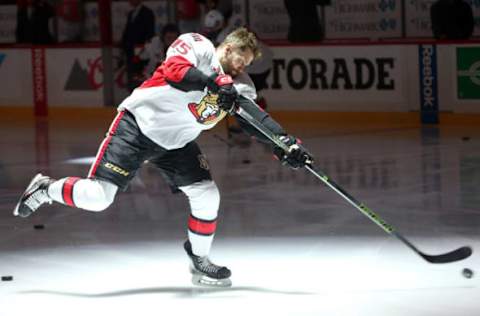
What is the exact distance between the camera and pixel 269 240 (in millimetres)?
7039

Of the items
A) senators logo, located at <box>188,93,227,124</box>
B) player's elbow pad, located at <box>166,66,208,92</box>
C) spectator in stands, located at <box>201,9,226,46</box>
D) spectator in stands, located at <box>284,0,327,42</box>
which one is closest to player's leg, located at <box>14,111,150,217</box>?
senators logo, located at <box>188,93,227,124</box>

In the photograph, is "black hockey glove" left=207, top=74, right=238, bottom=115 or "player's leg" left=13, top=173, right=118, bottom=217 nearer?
"black hockey glove" left=207, top=74, right=238, bottom=115

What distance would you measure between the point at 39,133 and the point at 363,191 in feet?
17.9

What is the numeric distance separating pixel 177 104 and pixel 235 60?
1.18 feet

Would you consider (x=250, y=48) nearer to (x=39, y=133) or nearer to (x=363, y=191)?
(x=363, y=191)

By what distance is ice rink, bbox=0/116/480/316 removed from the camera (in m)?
5.61

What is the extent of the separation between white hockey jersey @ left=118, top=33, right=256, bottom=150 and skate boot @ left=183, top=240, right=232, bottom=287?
0.63m

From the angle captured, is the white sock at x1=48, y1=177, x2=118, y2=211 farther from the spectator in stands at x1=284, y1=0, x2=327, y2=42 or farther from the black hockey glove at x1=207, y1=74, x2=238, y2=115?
the spectator in stands at x1=284, y1=0, x2=327, y2=42

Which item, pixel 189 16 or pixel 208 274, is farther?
pixel 189 16

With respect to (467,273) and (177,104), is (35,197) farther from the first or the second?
(467,273)

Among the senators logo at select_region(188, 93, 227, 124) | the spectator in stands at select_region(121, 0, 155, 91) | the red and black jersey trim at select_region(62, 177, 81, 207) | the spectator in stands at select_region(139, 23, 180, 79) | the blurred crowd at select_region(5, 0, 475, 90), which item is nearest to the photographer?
the senators logo at select_region(188, 93, 227, 124)

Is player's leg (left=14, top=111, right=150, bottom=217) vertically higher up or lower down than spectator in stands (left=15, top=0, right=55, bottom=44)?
higher up

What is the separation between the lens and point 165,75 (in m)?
5.62

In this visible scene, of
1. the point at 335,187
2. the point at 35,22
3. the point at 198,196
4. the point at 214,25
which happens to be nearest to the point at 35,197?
the point at 198,196
